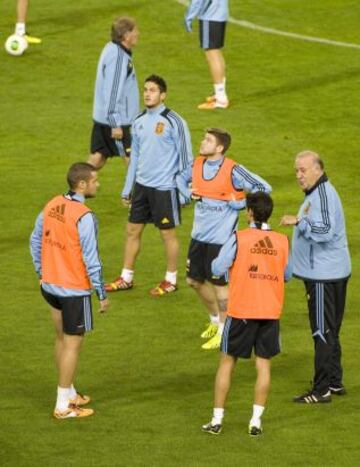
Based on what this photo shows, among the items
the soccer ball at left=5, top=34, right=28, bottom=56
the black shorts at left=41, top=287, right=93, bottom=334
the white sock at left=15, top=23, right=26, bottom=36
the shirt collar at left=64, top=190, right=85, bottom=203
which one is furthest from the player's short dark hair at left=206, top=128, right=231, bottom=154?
the white sock at left=15, top=23, right=26, bottom=36

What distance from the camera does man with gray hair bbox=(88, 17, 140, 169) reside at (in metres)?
19.6

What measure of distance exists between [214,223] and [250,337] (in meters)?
2.52

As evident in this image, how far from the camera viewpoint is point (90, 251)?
13586 millimetres

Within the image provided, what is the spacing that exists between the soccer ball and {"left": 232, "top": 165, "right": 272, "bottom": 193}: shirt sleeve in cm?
1184

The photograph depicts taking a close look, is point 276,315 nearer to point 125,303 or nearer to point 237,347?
point 237,347

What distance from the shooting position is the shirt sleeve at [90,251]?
13578 mm

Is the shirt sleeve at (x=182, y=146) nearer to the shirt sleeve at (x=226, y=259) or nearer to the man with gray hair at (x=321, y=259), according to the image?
the man with gray hair at (x=321, y=259)

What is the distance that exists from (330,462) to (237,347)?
4.02 feet

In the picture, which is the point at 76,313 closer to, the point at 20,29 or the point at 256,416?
the point at 256,416

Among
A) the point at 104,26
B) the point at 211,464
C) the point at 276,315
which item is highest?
the point at 104,26

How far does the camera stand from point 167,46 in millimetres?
27531

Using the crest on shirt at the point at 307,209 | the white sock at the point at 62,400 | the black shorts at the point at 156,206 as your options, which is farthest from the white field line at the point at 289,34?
the white sock at the point at 62,400

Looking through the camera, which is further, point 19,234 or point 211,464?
point 19,234

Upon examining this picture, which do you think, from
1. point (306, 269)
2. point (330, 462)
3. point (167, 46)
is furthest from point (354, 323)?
point (167, 46)
